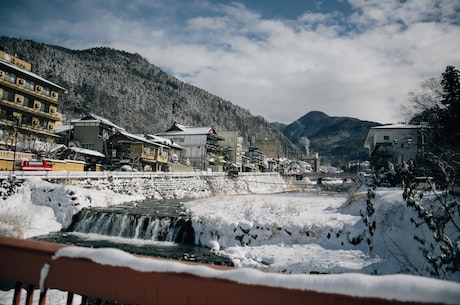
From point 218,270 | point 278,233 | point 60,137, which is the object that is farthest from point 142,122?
point 218,270

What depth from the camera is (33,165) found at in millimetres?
24859

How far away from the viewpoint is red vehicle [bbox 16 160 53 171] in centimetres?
2436

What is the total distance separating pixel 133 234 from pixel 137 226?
53cm

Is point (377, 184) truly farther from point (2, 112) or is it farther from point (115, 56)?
point (115, 56)

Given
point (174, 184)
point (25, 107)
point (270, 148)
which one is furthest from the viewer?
point (270, 148)

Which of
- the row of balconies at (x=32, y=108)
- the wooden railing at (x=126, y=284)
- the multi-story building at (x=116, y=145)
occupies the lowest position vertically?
the wooden railing at (x=126, y=284)

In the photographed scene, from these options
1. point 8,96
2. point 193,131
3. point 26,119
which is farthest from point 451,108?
point 26,119

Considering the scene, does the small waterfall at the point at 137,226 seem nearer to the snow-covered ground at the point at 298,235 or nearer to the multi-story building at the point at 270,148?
the snow-covered ground at the point at 298,235

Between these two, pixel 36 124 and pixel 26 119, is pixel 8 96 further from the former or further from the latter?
pixel 36 124

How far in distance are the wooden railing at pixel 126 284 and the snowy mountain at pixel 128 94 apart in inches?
3693

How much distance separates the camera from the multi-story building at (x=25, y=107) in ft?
117

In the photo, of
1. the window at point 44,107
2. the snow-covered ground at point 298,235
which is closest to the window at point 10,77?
the window at point 44,107

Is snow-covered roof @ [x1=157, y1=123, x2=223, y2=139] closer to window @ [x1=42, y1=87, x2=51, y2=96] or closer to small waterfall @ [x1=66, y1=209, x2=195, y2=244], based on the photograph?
window @ [x1=42, y1=87, x2=51, y2=96]

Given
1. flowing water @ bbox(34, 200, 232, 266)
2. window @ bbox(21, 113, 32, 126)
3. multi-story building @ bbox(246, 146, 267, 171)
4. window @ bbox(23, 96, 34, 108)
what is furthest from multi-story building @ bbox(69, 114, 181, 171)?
multi-story building @ bbox(246, 146, 267, 171)
